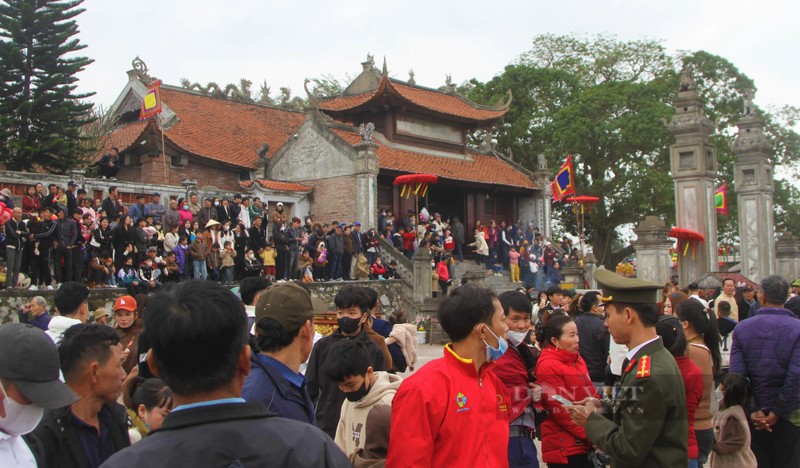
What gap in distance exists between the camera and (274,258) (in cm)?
1838

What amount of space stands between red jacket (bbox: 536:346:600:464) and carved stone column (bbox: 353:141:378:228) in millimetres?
19198

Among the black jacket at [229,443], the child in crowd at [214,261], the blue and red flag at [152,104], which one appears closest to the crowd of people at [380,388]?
the black jacket at [229,443]

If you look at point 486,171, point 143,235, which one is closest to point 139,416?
point 143,235

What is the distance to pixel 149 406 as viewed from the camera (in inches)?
149

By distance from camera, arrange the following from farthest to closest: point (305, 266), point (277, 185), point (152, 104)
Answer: point (277, 185)
point (152, 104)
point (305, 266)

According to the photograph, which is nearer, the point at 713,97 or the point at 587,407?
the point at 587,407

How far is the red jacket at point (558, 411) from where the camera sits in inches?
175

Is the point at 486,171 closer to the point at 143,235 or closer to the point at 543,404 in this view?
the point at 143,235

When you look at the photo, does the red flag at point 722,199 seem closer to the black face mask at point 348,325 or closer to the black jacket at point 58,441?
the black face mask at point 348,325

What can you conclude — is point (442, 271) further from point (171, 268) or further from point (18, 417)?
point (18, 417)

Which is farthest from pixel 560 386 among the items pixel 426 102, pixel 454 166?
pixel 426 102

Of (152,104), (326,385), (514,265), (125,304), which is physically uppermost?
(152,104)

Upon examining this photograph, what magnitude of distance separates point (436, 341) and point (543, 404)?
13.5 meters

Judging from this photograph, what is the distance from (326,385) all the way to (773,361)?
122 inches
